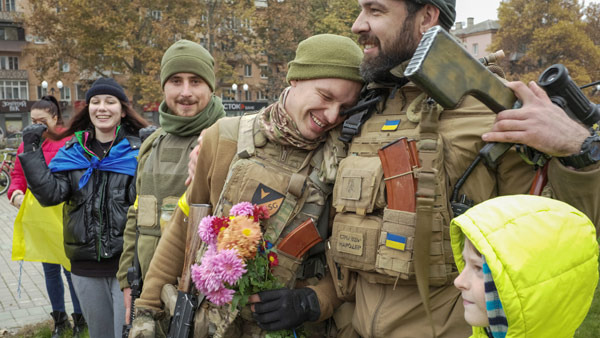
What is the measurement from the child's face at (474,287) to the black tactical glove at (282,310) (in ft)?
2.49

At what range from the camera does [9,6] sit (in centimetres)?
4503

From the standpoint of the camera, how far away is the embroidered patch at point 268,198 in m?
2.32

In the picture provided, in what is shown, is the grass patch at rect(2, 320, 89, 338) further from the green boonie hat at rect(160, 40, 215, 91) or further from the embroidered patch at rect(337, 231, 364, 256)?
the embroidered patch at rect(337, 231, 364, 256)

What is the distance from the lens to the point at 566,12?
2895cm

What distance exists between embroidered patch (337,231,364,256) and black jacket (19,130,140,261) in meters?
2.34

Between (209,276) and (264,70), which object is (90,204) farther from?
(264,70)

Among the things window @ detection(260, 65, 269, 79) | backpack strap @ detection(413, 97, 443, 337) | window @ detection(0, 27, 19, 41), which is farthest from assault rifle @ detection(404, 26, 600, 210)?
window @ detection(0, 27, 19, 41)

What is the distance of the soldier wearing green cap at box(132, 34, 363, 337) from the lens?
88.4 inches

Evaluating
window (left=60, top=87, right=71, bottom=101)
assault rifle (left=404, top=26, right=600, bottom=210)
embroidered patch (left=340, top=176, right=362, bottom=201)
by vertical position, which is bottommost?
window (left=60, top=87, right=71, bottom=101)

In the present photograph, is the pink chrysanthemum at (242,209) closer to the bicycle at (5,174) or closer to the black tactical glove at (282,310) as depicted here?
the black tactical glove at (282,310)

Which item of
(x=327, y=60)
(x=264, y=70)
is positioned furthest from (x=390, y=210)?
(x=264, y=70)

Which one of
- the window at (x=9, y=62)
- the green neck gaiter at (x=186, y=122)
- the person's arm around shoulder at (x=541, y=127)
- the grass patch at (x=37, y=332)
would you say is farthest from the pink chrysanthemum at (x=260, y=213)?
the window at (x=9, y=62)

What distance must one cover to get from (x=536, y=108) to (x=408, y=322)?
95 cm

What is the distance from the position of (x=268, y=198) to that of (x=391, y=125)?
0.65 meters
